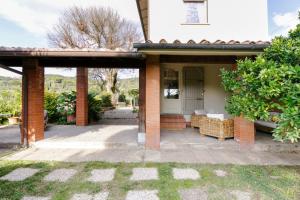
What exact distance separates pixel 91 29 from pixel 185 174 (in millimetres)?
20591

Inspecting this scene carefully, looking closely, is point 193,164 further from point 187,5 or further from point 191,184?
point 187,5

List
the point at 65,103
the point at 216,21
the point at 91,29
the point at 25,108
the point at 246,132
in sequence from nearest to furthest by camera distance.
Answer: the point at 246,132 → the point at 25,108 → the point at 216,21 → the point at 65,103 → the point at 91,29

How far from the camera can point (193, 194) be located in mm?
3975

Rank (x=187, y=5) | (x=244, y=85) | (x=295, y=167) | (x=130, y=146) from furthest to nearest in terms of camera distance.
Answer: (x=187, y=5) < (x=130, y=146) < (x=295, y=167) < (x=244, y=85)

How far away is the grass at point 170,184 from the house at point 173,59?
7.14ft

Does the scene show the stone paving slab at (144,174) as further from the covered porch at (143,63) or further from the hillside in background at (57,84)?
the hillside in background at (57,84)

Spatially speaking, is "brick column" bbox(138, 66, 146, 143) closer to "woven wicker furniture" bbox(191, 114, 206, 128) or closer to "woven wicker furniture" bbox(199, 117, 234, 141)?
"woven wicker furniture" bbox(199, 117, 234, 141)

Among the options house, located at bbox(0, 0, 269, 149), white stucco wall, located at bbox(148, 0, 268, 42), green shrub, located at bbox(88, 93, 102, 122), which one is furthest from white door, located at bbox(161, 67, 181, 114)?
green shrub, located at bbox(88, 93, 102, 122)

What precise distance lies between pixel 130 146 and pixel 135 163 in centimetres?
159

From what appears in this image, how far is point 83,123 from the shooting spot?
36.7ft

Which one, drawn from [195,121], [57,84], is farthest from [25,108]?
[57,84]

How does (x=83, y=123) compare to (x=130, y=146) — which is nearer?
(x=130, y=146)

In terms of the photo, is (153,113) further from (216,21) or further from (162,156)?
(216,21)

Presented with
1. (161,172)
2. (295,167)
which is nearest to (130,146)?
(161,172)
